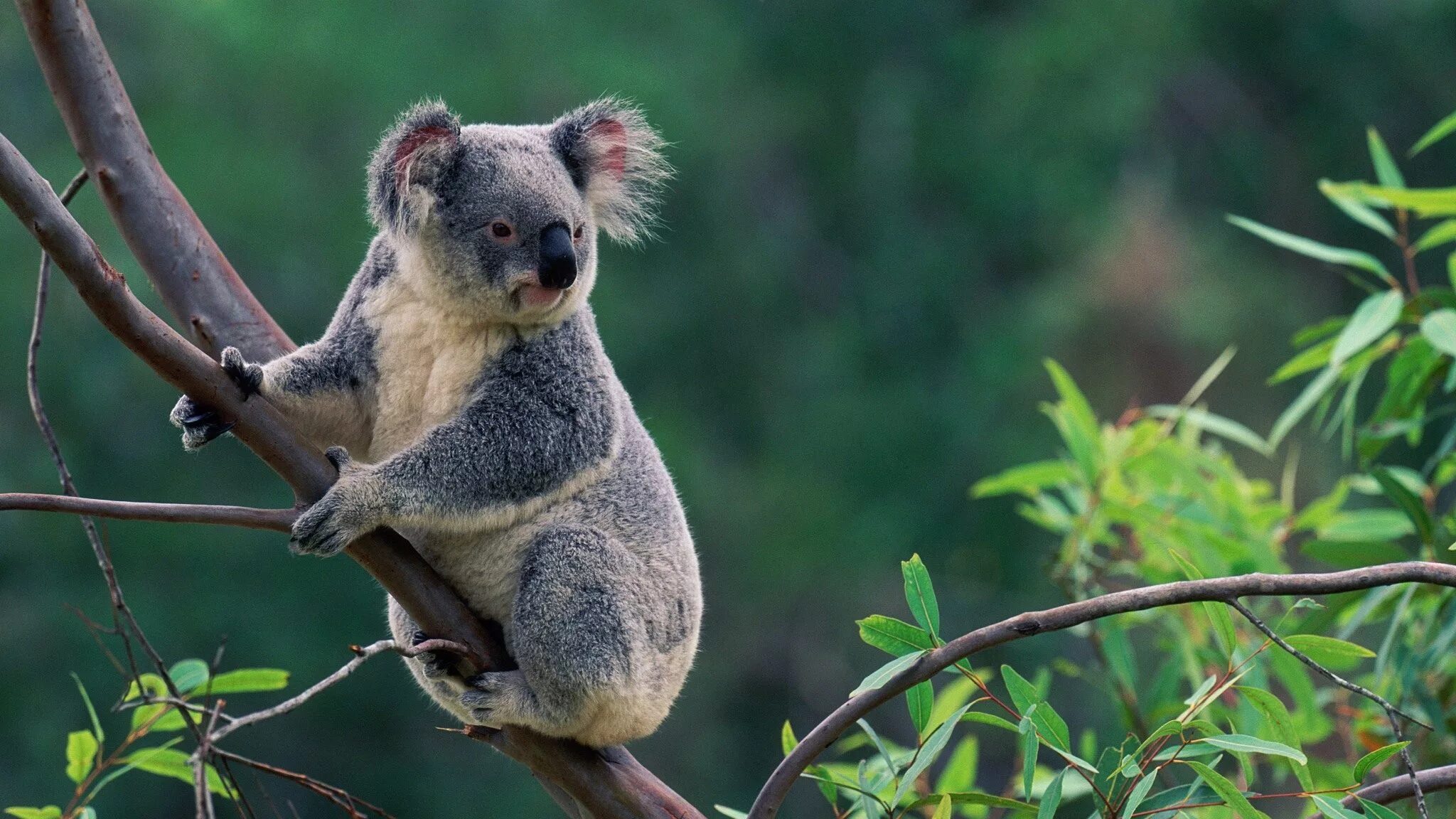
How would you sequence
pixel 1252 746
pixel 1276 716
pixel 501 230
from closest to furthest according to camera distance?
pixel 1252 746 < pixel 1276 716 < pixel 501 230

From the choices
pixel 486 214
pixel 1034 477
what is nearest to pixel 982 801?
pixel 486 214

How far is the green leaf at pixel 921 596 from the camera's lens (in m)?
1.50

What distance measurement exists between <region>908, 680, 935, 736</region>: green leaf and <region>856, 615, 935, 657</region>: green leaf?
7.9 inches

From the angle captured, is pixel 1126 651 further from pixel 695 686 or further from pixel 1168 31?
pixel 1168 31

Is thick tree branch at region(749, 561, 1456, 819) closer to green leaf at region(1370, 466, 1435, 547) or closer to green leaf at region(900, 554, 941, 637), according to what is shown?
green leaf at region(900, 554, 941, 637)

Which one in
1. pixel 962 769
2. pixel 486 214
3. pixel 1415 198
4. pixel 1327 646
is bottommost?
pixel 962 769

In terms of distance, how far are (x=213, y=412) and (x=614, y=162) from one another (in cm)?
86

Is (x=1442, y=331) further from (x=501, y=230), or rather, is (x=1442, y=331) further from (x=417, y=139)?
(x=417, y=139)

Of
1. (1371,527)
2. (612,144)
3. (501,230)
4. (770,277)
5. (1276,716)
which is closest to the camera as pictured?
(1276,716)

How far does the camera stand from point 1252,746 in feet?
4.54

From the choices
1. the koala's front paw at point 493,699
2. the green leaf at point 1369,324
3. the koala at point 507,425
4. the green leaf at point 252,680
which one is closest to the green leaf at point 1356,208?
the green leaf at point 1369,324

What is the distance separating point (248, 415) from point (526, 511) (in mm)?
532

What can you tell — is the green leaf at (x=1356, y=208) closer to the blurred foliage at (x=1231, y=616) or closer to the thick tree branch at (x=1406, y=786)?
the blurred foliage at (x=1231, y=616)

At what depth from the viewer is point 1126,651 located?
263 cm
